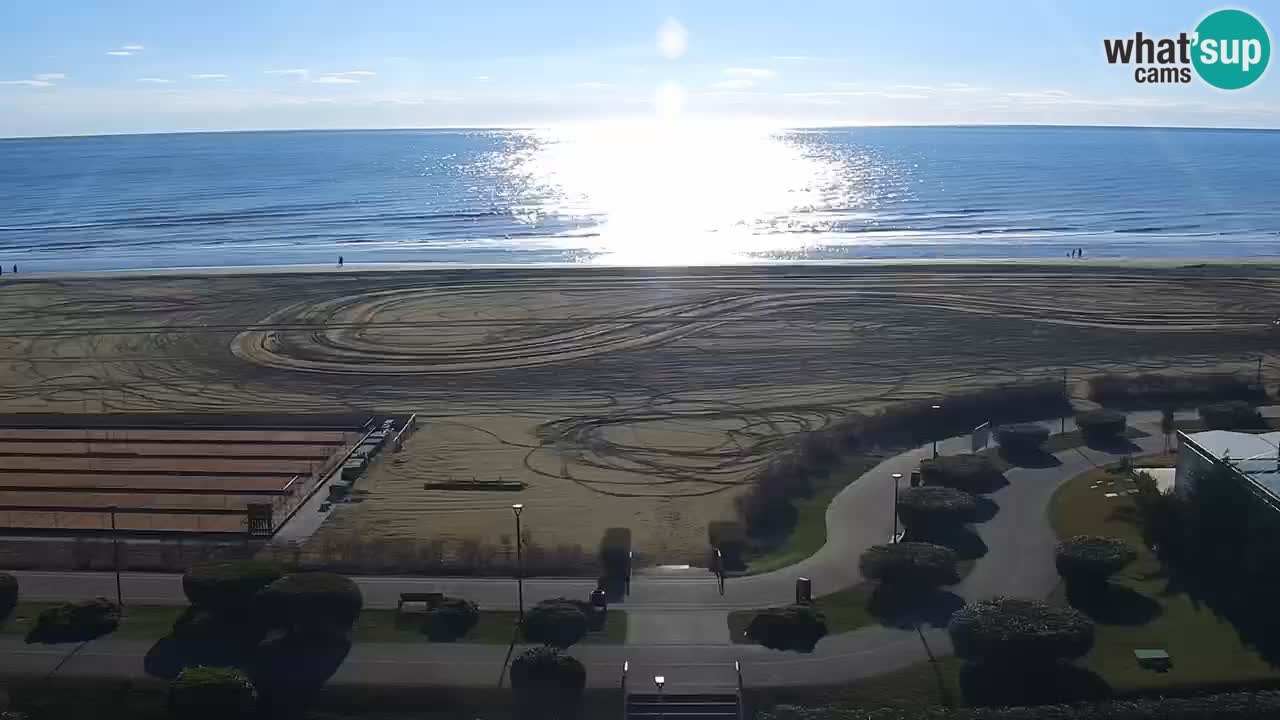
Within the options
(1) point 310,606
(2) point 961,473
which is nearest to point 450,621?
(1) point 310,606

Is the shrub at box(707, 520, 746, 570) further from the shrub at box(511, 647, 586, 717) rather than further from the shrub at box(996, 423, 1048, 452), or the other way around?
the shrub at box(996, 423, 1048, 452)

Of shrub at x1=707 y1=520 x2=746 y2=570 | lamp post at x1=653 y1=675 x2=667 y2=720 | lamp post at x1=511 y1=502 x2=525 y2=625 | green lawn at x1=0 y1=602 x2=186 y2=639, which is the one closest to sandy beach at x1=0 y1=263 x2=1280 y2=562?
shrub at x1=707 y1=520 x2=746 y2=570

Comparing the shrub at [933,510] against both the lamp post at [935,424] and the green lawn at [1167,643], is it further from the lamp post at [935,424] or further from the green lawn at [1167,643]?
the lamp post at [935,424]

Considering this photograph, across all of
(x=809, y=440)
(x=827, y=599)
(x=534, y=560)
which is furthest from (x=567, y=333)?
(x=827, y=599)

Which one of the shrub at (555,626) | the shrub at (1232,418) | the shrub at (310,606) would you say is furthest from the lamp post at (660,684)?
the shrub at (1232,418)

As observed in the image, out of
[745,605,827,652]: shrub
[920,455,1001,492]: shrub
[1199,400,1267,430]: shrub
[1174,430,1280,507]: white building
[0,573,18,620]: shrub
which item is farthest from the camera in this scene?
[1199,400,1267,430]: shrub

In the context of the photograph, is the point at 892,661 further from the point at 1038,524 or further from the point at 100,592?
the point at 100,592
